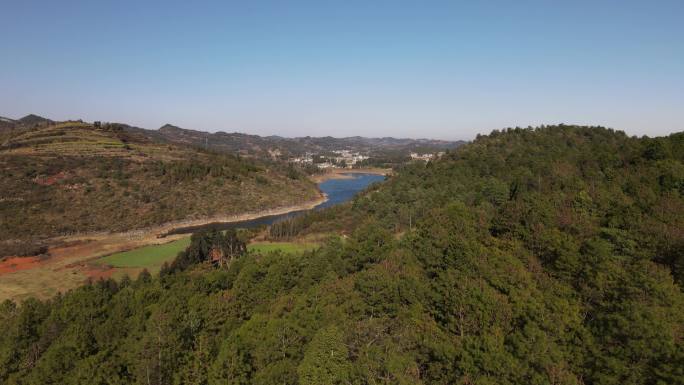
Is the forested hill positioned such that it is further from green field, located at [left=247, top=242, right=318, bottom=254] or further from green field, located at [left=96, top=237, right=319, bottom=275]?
green field, located at [left=247, top=242, right=318, bottom=254]

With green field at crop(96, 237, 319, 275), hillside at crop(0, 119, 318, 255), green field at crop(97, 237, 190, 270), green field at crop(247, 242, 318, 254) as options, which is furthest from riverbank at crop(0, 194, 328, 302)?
green field at crop(247, 242, 318, 254)

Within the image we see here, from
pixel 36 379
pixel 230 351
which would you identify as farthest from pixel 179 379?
pixel 36 379

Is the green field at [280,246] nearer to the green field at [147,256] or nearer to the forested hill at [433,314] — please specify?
the green field at [147,256]

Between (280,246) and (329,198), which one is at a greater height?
(280,246)

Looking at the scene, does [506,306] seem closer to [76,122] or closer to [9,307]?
[9,307]

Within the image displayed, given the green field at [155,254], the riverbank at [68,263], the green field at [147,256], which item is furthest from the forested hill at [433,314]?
the green field at [147,256]

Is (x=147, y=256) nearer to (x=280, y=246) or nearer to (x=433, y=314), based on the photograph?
(x=280, y=246)

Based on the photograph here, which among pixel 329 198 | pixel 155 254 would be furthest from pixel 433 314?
pixel 329 198
